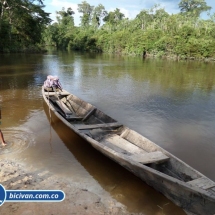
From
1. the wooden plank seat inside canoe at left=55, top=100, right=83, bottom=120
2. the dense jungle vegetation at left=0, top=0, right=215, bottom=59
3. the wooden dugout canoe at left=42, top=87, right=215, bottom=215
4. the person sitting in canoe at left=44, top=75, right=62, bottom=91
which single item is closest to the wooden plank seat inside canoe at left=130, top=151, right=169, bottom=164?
the wooden dugout canoe at left=42, top=87, right=215, bottom=215

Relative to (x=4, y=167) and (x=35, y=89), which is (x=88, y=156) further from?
(x=35, y=89)

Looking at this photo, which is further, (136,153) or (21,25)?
(21,25)

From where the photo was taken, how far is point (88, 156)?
224 inches

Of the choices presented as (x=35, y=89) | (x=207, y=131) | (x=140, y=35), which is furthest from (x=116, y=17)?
(x=207, y=131)

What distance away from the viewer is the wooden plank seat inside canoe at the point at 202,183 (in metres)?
3.64

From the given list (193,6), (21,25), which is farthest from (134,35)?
(193,6)

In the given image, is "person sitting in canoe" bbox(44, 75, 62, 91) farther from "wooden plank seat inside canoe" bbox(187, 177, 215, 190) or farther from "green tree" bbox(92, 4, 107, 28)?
"green tree" bbox(92, 4, 107, 28)

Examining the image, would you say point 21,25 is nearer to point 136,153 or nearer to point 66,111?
point 66,111

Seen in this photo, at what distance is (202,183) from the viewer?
12.2ft

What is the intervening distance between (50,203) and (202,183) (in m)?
2.46

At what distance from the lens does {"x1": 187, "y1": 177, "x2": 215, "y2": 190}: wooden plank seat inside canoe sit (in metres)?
3.64

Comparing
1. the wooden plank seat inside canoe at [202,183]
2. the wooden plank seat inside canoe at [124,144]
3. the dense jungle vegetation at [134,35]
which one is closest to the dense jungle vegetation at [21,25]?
the dense jungle vegetation at [134,35]

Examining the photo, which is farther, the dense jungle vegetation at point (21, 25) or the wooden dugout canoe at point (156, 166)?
the dense jungle vegetation at point (21, 25)

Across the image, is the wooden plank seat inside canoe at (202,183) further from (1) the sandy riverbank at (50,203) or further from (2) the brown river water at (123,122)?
(1) the sandy riverbank at (50,203)
